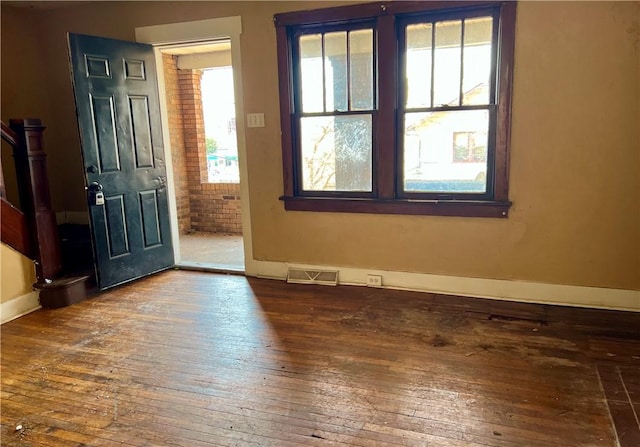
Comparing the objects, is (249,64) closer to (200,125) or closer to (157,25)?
(157,25)

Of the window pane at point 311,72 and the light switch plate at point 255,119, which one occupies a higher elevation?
the window pane at point 311,72

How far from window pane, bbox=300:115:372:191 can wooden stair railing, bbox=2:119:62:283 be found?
2132 millimetres

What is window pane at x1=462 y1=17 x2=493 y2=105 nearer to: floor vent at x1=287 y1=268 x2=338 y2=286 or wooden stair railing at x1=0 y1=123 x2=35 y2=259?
floor vent at x1=287 y1=268 x2=338 y2=286

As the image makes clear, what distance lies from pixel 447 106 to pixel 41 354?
3344mm

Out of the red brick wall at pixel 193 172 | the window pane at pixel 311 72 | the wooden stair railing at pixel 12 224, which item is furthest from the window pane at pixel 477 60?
the red brick wall at pixel 193 172

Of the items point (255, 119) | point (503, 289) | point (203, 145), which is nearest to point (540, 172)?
point (503, 289)

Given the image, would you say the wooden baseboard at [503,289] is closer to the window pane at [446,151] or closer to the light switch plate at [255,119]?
the window pane at [446,151]

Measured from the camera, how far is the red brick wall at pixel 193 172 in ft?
20.3

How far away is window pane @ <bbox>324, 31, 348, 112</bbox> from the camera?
146 inches

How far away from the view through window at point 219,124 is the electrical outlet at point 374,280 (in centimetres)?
300

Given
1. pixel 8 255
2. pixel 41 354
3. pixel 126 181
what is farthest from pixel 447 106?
pixel 8 255

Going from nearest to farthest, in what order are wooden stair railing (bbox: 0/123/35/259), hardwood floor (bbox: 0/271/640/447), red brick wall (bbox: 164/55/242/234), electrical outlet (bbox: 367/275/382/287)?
hardwood floor (bbox: 0/271/640/447)
wooden stair railing (bbox: 0/123/35/259)
electrical outlet (bbox: 367/275/382/287)
red brick wall (bbox: 164/55/242/234)

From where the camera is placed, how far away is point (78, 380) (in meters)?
2.56

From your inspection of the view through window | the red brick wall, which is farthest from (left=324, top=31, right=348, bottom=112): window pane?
the red brick wall
